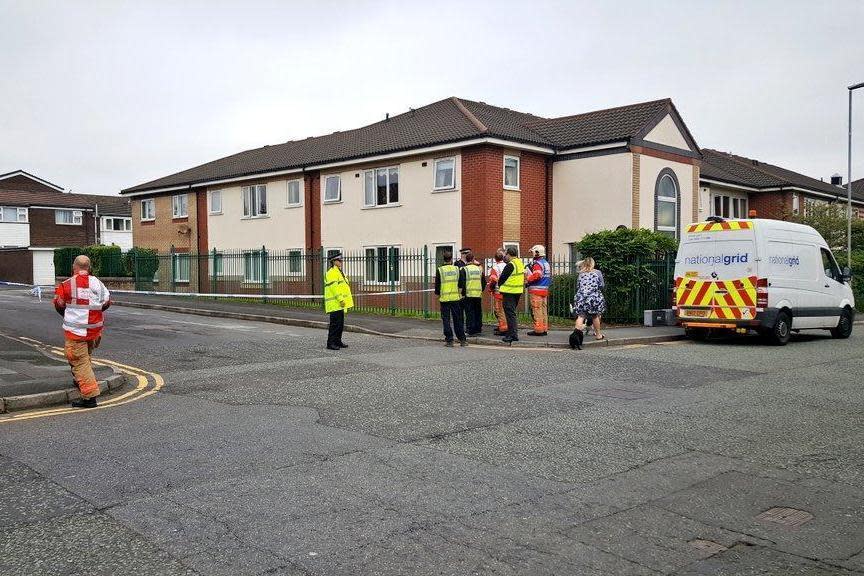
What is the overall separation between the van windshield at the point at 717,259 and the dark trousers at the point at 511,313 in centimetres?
381

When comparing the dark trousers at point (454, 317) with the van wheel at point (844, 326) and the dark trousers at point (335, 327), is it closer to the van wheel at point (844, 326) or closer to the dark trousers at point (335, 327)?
the dark trousers at point (335, 327)

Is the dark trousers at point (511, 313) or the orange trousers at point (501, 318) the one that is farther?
the orange trousers at point (501, 318)

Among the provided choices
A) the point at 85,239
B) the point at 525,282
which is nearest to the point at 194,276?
the point at 525,282

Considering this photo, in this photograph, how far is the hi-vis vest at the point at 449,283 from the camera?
45.2 ft

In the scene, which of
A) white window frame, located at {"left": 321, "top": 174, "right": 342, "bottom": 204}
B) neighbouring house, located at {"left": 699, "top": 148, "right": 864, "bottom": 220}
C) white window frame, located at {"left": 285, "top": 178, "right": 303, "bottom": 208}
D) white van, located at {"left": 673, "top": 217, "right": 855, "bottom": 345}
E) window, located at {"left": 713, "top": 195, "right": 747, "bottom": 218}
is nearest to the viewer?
white van, located at {"left": 673, "top": 217, "right": 855, "bottom": 345}

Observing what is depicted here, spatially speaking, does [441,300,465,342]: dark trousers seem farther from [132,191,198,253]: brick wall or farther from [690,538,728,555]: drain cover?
[132,191,198,253]: brick wall

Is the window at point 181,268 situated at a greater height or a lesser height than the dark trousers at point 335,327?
greater

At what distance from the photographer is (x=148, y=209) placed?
3709cm

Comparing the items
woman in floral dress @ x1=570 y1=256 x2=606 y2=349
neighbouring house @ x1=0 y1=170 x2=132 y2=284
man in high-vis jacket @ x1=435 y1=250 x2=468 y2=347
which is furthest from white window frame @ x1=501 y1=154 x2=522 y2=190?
Answer: neighbouring house @ x1=0 y1=170 x2=132 y2=284

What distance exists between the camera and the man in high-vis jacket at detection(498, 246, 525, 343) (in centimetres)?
1387

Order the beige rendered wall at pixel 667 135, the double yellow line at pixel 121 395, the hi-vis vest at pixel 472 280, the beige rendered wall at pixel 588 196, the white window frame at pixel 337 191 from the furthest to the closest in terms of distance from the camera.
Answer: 1. the white window frame at pixel 337 191
2. the beige rendered wall at pixel 667 135
3. the beige rendered wall at pixel 588 196
4. the hi-vis vest at pixel 472 280
5. the double yellow line at pixel 121 395

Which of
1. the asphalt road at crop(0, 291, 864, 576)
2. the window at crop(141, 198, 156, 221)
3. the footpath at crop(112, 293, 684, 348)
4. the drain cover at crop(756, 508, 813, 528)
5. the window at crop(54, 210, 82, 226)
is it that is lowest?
the drain cover at crop(756, 508, 813, 528)

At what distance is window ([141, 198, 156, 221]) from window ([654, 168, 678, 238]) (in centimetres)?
2458

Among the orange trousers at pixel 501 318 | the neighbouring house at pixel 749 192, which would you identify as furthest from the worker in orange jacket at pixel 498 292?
the neighbouring house at pixel 749 192
